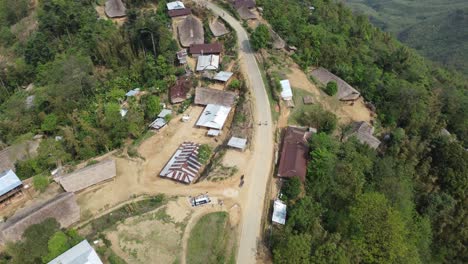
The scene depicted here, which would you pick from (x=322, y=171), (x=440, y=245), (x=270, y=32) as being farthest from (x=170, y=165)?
(x=270, y=32)

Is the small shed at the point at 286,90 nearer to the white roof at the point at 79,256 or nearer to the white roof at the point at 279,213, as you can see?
the white roof at the point at 279,213

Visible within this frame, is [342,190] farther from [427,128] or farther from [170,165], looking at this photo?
[427,128]

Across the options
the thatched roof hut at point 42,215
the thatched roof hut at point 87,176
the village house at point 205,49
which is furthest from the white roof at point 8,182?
the village house at point 205,49

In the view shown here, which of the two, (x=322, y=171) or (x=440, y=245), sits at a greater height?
(x=322, y=171)

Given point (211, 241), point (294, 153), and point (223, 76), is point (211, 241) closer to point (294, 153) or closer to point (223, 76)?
point (294, 153)

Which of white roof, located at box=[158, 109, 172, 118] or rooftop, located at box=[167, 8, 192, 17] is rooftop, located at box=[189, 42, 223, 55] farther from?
white roof, located at box=[158, 109, 172, 118]

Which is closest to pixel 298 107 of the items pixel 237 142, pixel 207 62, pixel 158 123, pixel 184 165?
pixel 237 142
